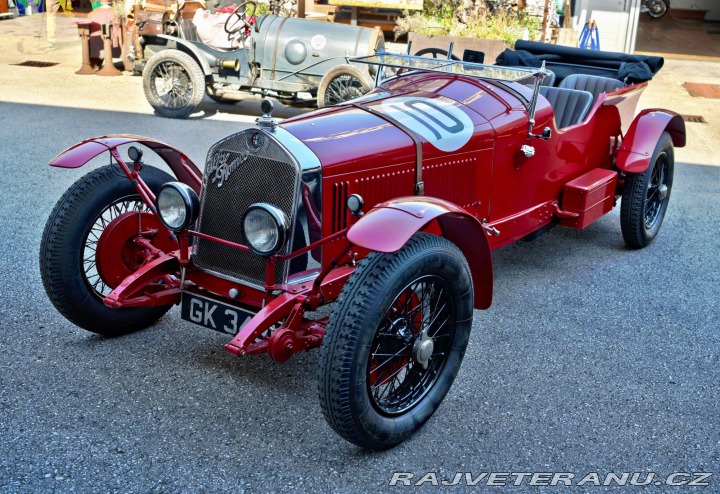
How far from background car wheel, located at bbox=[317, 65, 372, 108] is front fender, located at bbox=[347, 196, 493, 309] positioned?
5.05 m

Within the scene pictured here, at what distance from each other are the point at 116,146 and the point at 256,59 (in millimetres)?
5258

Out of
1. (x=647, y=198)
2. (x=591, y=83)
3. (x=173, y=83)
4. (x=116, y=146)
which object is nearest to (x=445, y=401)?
(x=116, y=146)

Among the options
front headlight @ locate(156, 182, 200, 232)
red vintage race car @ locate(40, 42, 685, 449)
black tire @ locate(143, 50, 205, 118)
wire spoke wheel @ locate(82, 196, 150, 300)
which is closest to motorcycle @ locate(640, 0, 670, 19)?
black tire @ locate(143, 50, 205, 118)

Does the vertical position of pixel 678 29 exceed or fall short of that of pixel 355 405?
it exceeds it

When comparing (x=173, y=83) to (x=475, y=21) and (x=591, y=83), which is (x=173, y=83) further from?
(x=591, y=83)

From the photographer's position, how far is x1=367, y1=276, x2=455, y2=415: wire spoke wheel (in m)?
2.94

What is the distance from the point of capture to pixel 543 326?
4066mm

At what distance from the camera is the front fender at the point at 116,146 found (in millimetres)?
3517

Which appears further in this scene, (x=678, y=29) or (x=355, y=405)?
(x=678, y=29)

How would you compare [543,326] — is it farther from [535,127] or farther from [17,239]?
[17,239]

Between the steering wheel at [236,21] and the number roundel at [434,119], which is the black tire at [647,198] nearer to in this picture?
the number roundel at [434,119]

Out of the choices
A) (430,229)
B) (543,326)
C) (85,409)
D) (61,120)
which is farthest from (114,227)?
(61,120)

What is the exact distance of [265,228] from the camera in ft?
10.0

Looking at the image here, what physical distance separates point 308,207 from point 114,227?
1.00 metres
